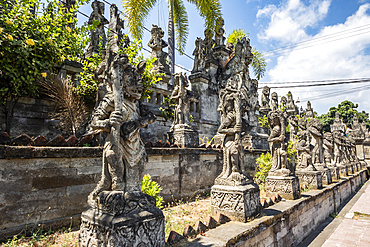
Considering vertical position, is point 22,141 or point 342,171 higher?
point 22,141

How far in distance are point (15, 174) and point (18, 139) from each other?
2.01 feet

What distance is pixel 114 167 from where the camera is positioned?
266cm

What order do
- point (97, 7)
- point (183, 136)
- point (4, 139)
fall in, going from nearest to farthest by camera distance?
point (4, 139)
point (183, 136)
point (97, 7)

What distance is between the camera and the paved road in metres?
5.71

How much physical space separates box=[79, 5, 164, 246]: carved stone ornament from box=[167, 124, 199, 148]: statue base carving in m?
4.68

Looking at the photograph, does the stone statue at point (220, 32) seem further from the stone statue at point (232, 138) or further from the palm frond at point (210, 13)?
the stone statue at point (232, 138)

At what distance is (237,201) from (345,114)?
4474 centimetres

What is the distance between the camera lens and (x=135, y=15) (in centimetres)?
1262

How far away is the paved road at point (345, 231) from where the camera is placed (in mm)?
5711

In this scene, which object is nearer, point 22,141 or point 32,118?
point 22,141

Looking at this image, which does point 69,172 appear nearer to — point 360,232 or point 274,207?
point 274,207

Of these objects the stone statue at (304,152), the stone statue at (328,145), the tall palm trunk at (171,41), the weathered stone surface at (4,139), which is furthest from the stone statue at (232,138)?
the tall palm trunk at (171,41)

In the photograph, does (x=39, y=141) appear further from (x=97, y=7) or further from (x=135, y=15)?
(x=135, y=15)

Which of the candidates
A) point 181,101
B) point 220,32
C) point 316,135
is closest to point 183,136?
point 181,101
